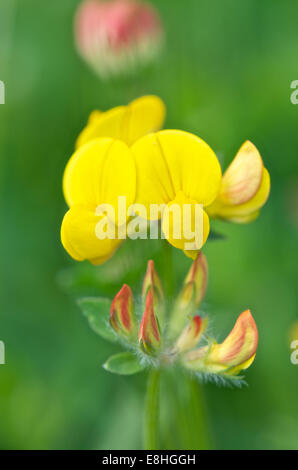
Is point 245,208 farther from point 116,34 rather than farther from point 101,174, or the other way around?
point 116,34

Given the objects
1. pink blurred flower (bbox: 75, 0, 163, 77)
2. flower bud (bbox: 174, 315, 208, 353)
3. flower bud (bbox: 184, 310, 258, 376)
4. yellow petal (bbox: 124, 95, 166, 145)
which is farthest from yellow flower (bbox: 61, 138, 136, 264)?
pink blurred flower (bbox: 75, 0, 163, 77)

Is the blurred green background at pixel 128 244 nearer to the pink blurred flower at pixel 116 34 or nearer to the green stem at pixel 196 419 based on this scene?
the pink blurred flower at pixel 116 34

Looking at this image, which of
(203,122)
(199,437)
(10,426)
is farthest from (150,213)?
(203,122)

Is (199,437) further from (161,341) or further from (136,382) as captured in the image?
(136,382)

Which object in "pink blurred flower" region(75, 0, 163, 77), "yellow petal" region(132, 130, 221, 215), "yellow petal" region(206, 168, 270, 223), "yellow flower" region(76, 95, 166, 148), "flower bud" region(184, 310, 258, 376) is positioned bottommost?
"flower bud" region(184, 310, 258, 376)

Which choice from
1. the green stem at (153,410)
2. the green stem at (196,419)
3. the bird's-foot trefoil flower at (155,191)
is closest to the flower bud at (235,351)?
the green stem at (153,410)
